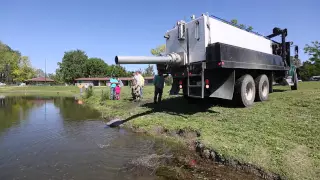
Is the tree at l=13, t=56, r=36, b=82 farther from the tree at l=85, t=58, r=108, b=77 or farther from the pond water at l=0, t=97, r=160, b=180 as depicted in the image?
the pond water at l=0, t=97, r=160, b=180

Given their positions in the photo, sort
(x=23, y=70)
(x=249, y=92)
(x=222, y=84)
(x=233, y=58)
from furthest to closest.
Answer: (x=23, y=70) < (x=249, y=92) < (x=222, y=84) < (x=233, y=58)

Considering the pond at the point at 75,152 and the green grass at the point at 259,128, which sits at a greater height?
the green grass at the point at 259,128

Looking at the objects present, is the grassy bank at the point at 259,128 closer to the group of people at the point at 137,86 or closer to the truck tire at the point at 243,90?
the truck tire at the point at 243,90

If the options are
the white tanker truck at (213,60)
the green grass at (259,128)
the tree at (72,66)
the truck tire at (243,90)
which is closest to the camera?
the green grass at (259,128)

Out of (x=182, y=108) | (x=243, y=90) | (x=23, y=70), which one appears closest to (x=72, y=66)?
(x=23, y=70)

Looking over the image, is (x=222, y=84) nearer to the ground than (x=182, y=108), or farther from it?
farther from it

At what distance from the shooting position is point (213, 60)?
7781 millimetres

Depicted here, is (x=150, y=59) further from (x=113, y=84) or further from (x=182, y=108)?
(x=113, y=84)

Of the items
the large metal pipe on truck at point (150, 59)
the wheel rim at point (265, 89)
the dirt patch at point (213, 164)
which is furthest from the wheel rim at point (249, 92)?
the dirt patch at point (213, 164)

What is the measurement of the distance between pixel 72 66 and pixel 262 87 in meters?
89.4

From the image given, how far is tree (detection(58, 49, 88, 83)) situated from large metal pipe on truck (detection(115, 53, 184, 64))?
287ft

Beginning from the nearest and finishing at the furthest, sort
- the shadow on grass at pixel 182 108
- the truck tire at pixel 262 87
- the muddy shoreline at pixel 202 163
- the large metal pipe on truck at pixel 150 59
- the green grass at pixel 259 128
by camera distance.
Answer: the muddy shoreline at pixel 202 163, the green grass at pixel 259 128, the large metal pipe on truck at pixel 150 59, the shadow on grass at pixel 182 108, the truck tire at pixel 262 87

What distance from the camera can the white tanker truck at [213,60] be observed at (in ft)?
26.0

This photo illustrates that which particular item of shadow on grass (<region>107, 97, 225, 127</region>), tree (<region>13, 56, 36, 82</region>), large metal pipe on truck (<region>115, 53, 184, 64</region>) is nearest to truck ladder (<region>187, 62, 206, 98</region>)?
large metal pipe on truck (<region>115, 53, 184, 64</region>)
